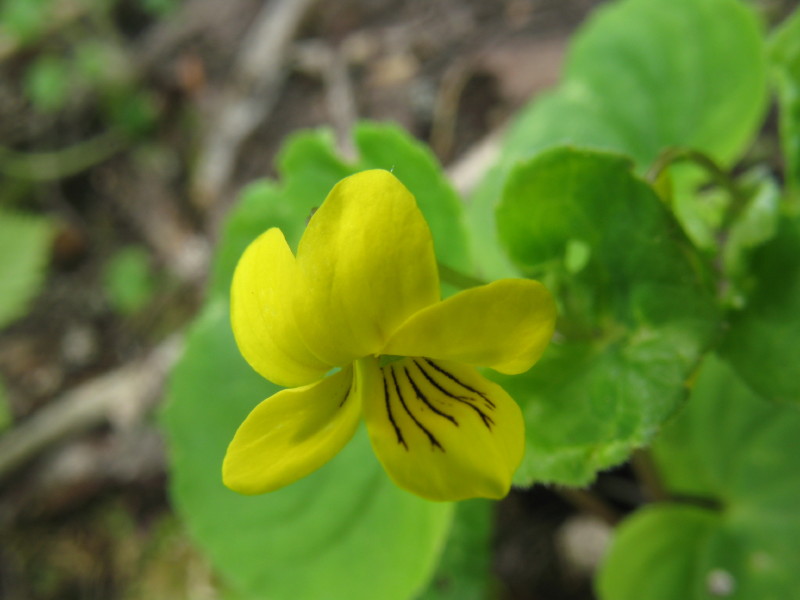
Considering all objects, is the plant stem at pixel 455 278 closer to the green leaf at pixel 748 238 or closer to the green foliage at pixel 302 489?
the green foliage at pixel 302 489

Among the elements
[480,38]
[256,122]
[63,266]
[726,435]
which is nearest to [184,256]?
[256,122]

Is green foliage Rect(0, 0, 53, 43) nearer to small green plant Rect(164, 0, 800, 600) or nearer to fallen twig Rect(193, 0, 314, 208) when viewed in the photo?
fallen twig Rect(193, 0, 314, 208)

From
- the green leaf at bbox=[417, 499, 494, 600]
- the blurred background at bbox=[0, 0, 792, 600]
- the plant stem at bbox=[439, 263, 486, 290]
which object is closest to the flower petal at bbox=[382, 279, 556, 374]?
the plant stem at bbox=[439, 263, 486, 290]

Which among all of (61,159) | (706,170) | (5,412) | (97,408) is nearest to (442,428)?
(706,170)

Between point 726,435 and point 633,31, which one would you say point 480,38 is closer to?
point 633,31

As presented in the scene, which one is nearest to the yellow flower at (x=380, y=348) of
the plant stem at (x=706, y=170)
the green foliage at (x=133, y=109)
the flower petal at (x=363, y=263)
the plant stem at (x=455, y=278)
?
the flower petal at (x=363, y=263)

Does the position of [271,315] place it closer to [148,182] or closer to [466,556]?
[466,556]

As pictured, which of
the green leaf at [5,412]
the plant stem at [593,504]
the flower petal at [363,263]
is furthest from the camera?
the green leaf at [5,412]
